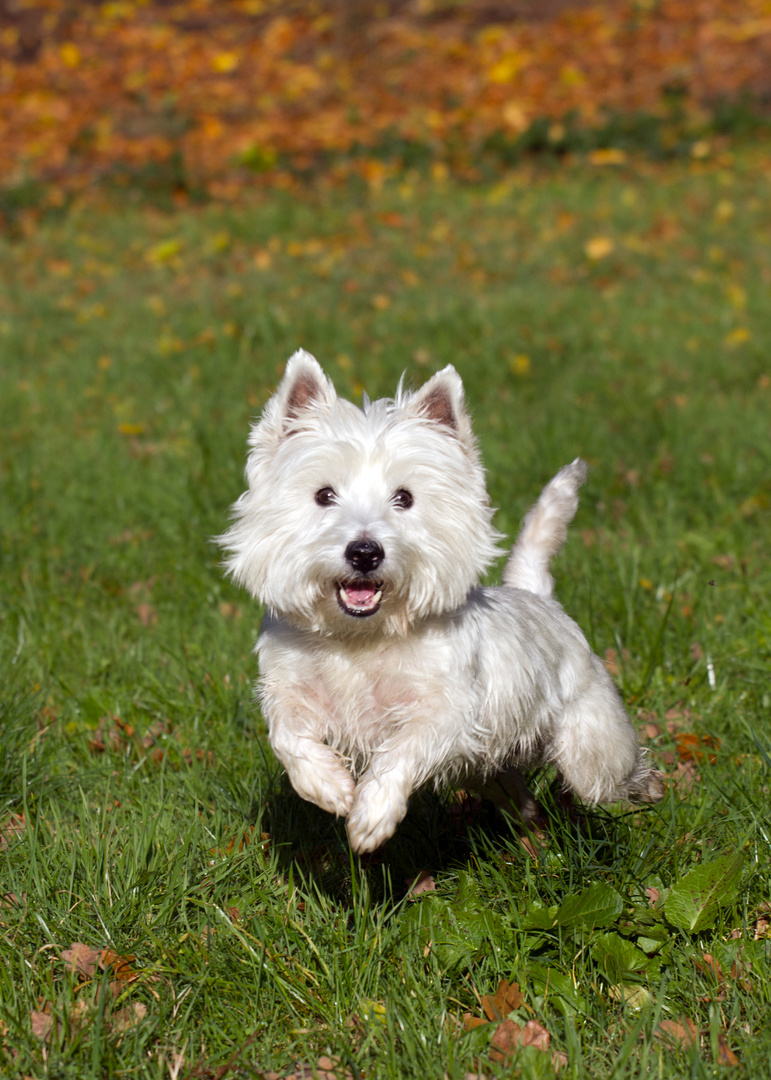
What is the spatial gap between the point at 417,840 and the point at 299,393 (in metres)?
1.45

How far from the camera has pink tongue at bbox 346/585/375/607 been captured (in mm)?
2693

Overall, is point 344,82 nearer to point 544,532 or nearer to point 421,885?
point 544,532

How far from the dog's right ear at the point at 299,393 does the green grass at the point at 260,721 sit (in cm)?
126

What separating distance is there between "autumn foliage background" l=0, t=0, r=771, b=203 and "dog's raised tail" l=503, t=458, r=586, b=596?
410 inches

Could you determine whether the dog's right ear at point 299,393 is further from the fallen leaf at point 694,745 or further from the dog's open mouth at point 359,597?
the fallen leaf at point 694,745

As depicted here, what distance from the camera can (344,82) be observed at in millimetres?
16047

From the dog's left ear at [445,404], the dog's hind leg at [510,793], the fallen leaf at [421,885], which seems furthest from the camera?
the dog's hind leg at [510,793]

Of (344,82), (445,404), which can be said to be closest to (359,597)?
(445,404)

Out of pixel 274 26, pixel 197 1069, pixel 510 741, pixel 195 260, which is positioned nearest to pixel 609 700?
pixel 510 741

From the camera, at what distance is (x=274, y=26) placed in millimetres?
18031

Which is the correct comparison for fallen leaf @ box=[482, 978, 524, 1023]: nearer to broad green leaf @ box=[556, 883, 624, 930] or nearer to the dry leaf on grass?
broad green leaf @ box=[556, 883, 624, 930]

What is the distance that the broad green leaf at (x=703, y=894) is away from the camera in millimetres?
Answer: 2846

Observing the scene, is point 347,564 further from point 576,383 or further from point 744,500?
point 576,383

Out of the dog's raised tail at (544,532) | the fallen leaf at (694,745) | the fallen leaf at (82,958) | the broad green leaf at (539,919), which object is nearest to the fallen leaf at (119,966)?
the fallen leaf at (82,958)
